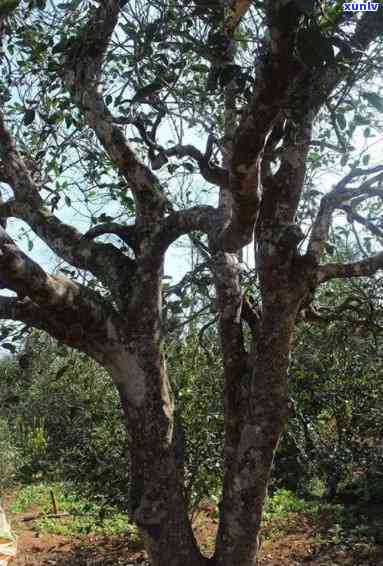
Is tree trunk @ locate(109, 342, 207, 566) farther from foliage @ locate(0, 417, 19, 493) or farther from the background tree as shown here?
foliage @ locate(0, 417, 19, 493)

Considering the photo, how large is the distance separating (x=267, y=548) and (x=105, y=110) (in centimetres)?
501

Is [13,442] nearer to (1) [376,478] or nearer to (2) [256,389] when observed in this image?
(1) [376,478]

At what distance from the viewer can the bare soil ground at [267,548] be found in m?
6.18

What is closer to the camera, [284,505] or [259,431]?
[259,431]

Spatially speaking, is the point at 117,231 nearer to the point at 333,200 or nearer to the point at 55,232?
the point at 55,232

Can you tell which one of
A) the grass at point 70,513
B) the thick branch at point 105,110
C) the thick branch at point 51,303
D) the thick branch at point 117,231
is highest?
the thick branch at point 105,110

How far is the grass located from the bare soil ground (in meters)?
0.19

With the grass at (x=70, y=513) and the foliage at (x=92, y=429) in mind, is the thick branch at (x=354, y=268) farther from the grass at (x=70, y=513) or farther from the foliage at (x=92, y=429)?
the grass at (x=70, y=513)

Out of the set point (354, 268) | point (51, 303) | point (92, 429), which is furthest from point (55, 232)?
point (92, 429)

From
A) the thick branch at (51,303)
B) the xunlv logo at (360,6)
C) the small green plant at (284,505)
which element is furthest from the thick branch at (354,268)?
the small green plant at (284,505)

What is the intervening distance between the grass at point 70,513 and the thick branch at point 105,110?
3.67 metres

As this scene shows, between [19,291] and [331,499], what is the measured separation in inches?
261

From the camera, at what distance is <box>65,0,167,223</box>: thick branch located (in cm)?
362

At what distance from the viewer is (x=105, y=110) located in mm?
3711
